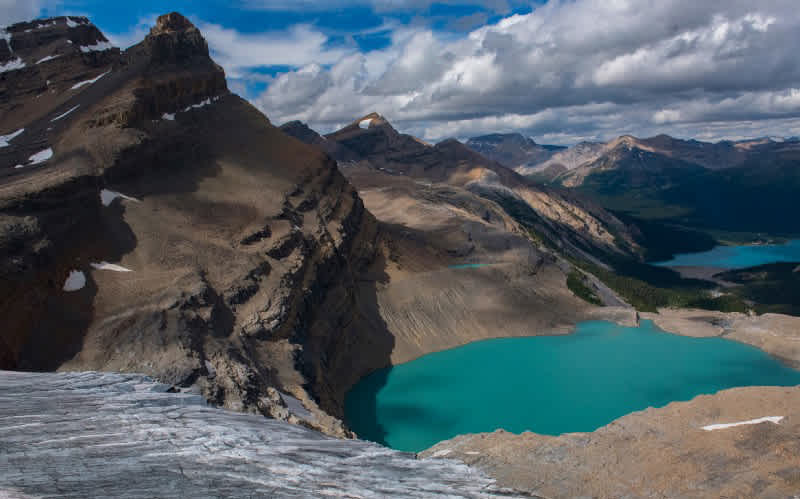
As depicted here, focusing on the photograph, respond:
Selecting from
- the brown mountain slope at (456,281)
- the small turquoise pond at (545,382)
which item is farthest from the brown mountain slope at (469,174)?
the small turquoise pond at (545,382)

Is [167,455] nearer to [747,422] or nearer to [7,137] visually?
[747,422]

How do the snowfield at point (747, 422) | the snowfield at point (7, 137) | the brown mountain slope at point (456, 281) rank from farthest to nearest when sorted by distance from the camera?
the brown mountain slope at point (456, 281) < the snowfield at point (7, 137) < the snowfield at point (747, 422)

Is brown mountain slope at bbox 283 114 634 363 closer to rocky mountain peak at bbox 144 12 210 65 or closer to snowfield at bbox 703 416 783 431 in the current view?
rocky mountain peak at bbox 144 12 210 65

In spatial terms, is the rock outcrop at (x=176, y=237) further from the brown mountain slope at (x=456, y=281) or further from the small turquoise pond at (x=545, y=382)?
the small turquoise pond at (x=545, y=382)

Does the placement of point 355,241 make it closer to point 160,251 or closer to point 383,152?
point 160,251

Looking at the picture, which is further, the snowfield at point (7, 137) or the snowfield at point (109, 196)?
the snowfield at point (7, 137)

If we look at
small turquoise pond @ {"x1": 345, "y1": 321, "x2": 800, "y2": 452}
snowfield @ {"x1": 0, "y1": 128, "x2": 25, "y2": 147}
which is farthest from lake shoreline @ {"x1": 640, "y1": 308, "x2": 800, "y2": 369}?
snowfield @ {"x1": 0, "y1": 128, "x2": 25, "y2": 147}
